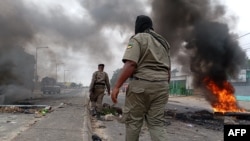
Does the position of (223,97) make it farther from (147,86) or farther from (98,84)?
(147,86)

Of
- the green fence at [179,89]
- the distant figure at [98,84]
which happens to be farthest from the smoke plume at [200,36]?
the green fence at [179,89]

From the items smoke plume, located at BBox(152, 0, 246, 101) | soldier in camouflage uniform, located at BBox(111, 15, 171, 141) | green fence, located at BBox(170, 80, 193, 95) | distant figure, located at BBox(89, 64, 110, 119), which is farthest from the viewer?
green fence, located at BBox(170, 80, 193, 95)

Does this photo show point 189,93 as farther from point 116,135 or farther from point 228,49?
point 116,135

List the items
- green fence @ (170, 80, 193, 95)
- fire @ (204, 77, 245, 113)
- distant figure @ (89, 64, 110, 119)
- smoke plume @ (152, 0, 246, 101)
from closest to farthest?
distant figure @ (89, 64, 110, 119) → fire @ (204, 77, 245, 113) → smoke plume @ (152, 0, 246, 101) → green fence @ (170, 80, 193, 95)

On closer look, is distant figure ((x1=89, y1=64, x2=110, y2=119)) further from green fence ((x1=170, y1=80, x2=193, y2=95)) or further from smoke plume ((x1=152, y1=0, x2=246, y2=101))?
green fence ((x1=170, y1=80, x2=193, y2=95))

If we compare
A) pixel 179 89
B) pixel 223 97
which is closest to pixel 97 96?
pixel 223 97

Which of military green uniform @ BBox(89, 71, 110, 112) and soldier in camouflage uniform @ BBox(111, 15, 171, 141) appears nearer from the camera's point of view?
soldier in camouflage uniform @ BBox(111, 15, 171, 141)

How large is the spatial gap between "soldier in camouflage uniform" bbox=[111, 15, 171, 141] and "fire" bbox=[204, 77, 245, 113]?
29.4 ft

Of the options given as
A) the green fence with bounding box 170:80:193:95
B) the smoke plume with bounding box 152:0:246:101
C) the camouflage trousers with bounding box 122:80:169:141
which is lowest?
the green fence with bounding box 170:80:193:95

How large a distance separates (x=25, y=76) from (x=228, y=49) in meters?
15.1

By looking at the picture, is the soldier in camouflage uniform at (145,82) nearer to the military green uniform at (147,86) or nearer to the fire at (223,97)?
the military green uniform at (147,86)

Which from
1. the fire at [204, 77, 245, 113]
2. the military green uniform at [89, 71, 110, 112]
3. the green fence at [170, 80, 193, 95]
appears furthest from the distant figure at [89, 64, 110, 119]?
the green fence at [170, 80, 193, 95]

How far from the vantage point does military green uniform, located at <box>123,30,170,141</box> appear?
3020 mm

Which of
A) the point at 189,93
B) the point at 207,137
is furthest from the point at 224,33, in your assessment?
the point at 189,93
